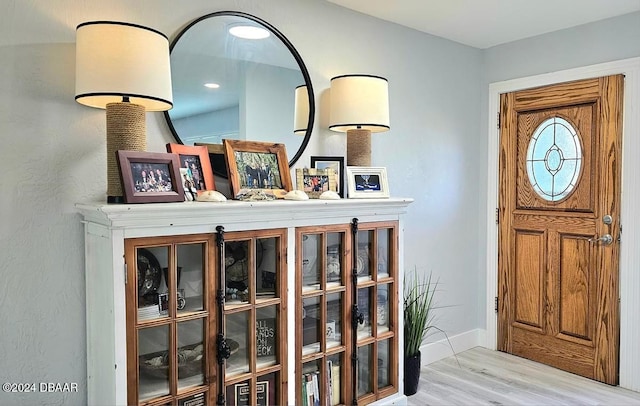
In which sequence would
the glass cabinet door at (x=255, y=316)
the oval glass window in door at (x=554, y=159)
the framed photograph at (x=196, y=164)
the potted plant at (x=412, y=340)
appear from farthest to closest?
the oval glass window in door at (x=554, y=159) < the potted plant at (x=412, y=340) < the framed photograph at (x=196, y=164) < the glass cabinet door at (x=255, y=316)

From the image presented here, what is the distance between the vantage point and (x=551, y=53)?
11.2 feet

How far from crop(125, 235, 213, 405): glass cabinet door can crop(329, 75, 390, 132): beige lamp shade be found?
1.12m

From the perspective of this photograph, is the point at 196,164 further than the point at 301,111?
No

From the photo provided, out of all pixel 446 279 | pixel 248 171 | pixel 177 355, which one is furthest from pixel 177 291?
pixel 446 279

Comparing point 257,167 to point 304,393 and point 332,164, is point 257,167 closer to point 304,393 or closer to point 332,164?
point 332,164

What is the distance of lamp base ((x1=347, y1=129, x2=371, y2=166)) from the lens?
2768mm

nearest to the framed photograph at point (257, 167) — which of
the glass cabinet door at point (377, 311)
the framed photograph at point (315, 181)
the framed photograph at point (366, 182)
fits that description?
the framed photograph at point (315, 181)

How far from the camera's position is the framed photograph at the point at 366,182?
2.66 m

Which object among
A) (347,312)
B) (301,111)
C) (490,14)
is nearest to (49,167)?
(301,111)

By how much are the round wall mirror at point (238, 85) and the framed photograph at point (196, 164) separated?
0.12m

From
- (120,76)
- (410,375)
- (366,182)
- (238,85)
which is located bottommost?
(410,375)

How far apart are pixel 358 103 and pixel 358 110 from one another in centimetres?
4

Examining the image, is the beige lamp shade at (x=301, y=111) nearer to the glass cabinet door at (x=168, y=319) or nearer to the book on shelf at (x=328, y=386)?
the glass cabinet door at (x=168, y=319)

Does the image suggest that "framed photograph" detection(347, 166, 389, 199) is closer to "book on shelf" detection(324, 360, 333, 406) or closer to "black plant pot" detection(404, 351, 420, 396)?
"book on shelf" detection(324, 360, 333, 406)
